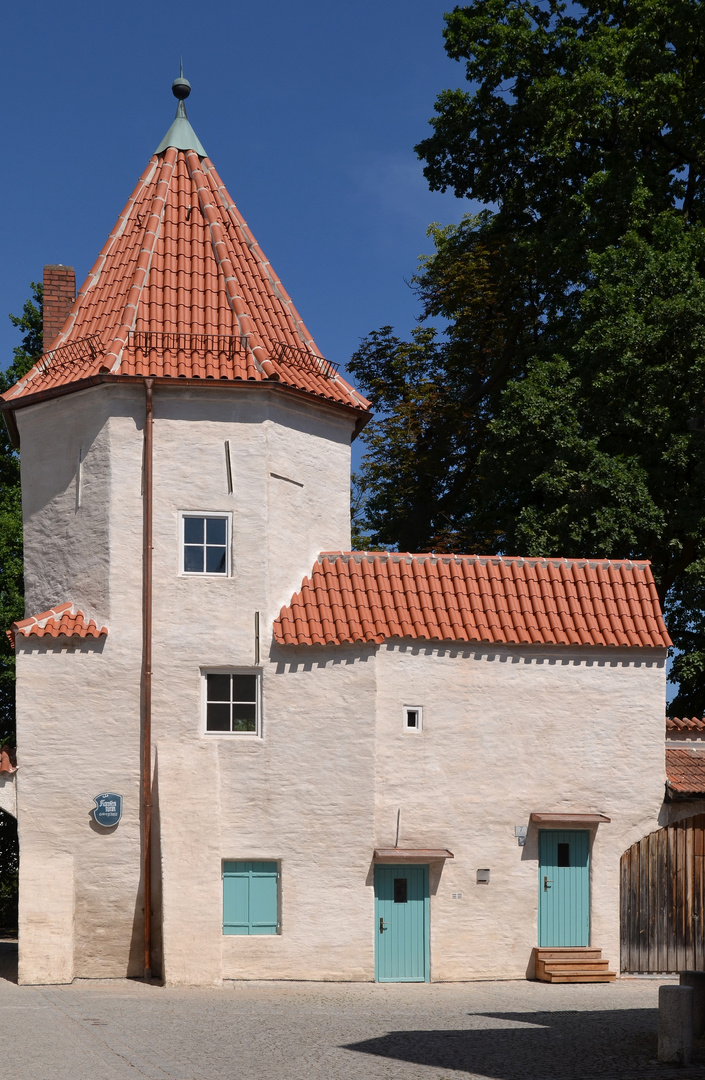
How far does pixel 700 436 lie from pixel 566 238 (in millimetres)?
6314

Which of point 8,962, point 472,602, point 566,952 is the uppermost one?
point 472,602

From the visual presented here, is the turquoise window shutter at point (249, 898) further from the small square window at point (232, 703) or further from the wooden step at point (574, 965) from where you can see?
the wooden step at point (574, 965)

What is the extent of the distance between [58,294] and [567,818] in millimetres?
12965

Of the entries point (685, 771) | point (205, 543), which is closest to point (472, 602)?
point (205, 543)

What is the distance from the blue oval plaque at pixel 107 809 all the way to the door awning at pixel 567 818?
6.46 meters

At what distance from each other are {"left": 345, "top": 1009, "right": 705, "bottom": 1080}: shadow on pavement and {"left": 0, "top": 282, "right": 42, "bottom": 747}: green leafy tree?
59.2ft

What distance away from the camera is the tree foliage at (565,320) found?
2645 centimetres

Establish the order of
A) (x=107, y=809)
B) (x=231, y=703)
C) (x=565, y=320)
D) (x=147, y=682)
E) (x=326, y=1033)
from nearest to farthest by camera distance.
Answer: (x=326, y=1033)
(x=107, y=809)
(x=147, y=682)
(x=231, y=703)
(x=565, y=320)

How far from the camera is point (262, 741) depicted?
781 inches

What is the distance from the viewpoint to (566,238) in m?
29.4

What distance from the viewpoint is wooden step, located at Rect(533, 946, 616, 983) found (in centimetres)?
2000

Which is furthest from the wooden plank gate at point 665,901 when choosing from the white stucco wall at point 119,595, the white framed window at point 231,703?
the white stucco wall at point 119,595

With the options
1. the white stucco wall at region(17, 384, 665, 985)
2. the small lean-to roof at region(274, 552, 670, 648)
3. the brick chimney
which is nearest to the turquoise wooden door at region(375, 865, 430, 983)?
the white stucco wall at region(17, 384, 665, 985)

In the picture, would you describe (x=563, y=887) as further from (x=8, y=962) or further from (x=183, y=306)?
(x=183, y=306)
